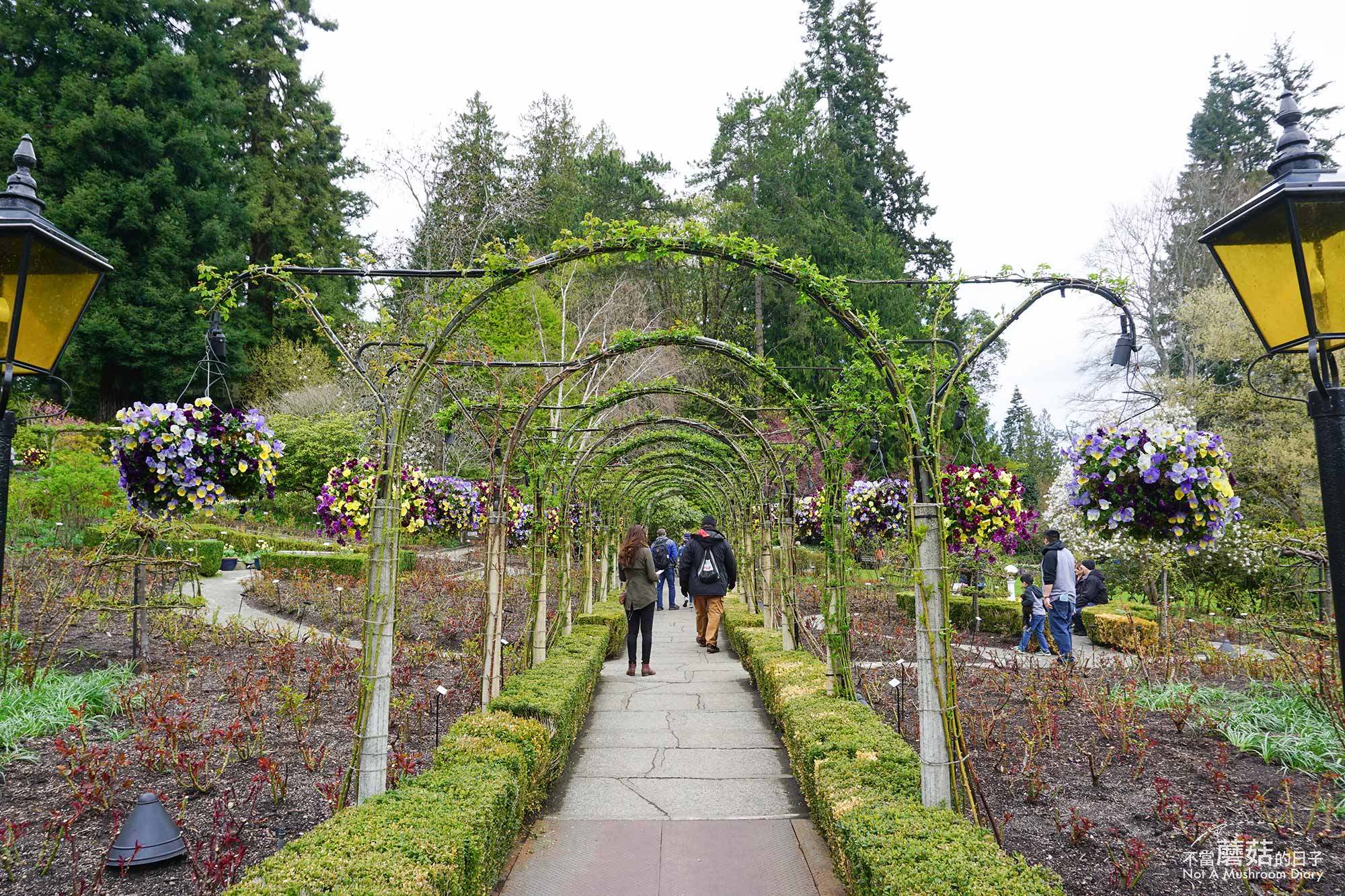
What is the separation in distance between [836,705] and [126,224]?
78.3ft

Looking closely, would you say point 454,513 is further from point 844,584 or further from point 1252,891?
point 1252,891

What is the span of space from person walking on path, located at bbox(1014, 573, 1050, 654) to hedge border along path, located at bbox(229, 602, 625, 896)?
6.13 metres

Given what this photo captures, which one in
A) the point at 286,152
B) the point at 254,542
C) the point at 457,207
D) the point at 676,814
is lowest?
the point at 676,814

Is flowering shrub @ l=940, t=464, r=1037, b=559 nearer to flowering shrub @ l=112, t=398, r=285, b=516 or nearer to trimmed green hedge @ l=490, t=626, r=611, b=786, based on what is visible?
trimmed green hedge @ l=490, t=626, r=611, b=786

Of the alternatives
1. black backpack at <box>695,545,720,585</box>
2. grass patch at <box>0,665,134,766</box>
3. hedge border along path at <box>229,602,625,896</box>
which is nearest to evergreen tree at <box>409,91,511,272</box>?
black backpack at <box>695,545,720,585</box>

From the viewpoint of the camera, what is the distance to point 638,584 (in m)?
7.79

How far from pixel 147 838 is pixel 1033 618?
8.82m

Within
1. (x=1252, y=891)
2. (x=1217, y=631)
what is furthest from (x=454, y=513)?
(x=1217, y=631)

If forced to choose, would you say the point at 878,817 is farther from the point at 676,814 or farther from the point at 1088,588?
the point at 1088,588

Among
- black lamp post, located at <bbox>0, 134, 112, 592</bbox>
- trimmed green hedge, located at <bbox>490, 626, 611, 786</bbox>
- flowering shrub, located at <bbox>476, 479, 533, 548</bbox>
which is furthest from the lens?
flowering shrub, located at <bbox>476, 479, 533, 548</bbox>

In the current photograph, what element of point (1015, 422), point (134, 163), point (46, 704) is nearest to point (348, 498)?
point (46, 704)

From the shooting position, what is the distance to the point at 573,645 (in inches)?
287

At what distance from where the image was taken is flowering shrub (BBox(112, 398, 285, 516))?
12.7ft

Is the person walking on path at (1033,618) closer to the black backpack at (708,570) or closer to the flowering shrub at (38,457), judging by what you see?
the black backpack at (708,570)
